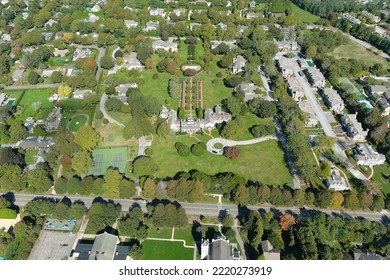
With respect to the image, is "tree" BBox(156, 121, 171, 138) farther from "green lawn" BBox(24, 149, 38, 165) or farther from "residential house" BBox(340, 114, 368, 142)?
"residential house" BBox(340, 114, 368, 142)

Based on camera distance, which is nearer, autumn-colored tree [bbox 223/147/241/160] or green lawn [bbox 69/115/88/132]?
autumn-colored tree [bbox 223/147/241/160]

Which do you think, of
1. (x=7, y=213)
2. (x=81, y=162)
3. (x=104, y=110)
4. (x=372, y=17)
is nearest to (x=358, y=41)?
(x=372, y=17)

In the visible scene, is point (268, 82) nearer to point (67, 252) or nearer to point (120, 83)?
point (120, 83)

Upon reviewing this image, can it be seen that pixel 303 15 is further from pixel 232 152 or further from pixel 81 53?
pixel 232 152

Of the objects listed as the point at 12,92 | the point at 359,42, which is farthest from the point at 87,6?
the point at 359,42

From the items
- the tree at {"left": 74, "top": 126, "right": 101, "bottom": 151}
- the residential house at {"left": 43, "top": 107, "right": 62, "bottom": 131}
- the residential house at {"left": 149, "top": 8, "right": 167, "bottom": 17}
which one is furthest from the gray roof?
the residential house at {"left": 149, "top": 8, "right": 167, "bottom": 17}

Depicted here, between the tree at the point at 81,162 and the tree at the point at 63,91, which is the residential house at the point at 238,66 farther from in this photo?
the tree at the point at 81,162

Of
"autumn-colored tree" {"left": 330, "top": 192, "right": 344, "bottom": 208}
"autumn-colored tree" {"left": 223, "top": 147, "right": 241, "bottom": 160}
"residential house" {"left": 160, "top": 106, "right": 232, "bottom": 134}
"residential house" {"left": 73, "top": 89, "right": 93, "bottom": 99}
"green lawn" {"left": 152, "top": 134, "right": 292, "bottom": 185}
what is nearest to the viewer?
"autumn-colored tree" {"left": 330, "top": 192, "right": 344, "bottom": 208}
